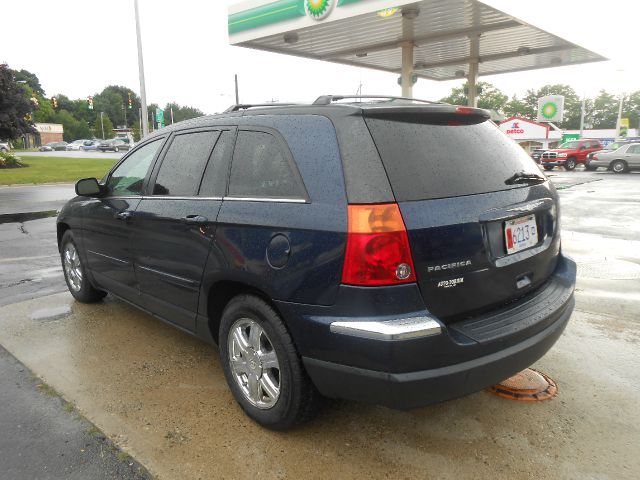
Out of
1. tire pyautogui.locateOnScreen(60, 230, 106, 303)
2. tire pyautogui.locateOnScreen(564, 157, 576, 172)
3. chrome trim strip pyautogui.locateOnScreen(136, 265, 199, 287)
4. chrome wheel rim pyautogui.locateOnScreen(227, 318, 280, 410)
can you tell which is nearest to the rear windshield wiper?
chrome wheel rim pyautogui.locateOnScreen(227, 318, 280, 410)

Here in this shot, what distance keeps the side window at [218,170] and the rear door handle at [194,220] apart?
0.51 ft

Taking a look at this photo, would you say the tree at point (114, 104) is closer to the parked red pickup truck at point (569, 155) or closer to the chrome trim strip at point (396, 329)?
the parked red pickup truck at point (569, 155)

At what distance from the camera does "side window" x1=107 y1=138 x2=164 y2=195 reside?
383 cm

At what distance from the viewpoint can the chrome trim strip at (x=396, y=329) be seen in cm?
212

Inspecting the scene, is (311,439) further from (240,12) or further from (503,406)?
→ (240,12)

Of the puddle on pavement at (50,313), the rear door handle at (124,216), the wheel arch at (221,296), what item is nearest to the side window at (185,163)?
the rear door handle at (124,216)

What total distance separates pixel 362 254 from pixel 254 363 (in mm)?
1028

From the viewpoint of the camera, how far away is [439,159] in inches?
98.0

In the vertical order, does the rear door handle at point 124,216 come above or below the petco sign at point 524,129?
below

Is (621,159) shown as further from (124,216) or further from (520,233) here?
(124,216)

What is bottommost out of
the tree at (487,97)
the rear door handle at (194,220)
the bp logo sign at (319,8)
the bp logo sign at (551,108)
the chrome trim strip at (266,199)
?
the rear door handle at (194,220)

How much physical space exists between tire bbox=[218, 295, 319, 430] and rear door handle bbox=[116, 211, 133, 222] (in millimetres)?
1334

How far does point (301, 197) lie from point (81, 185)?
2.58 meters

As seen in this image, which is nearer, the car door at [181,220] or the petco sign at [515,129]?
the car door at [181,220]
